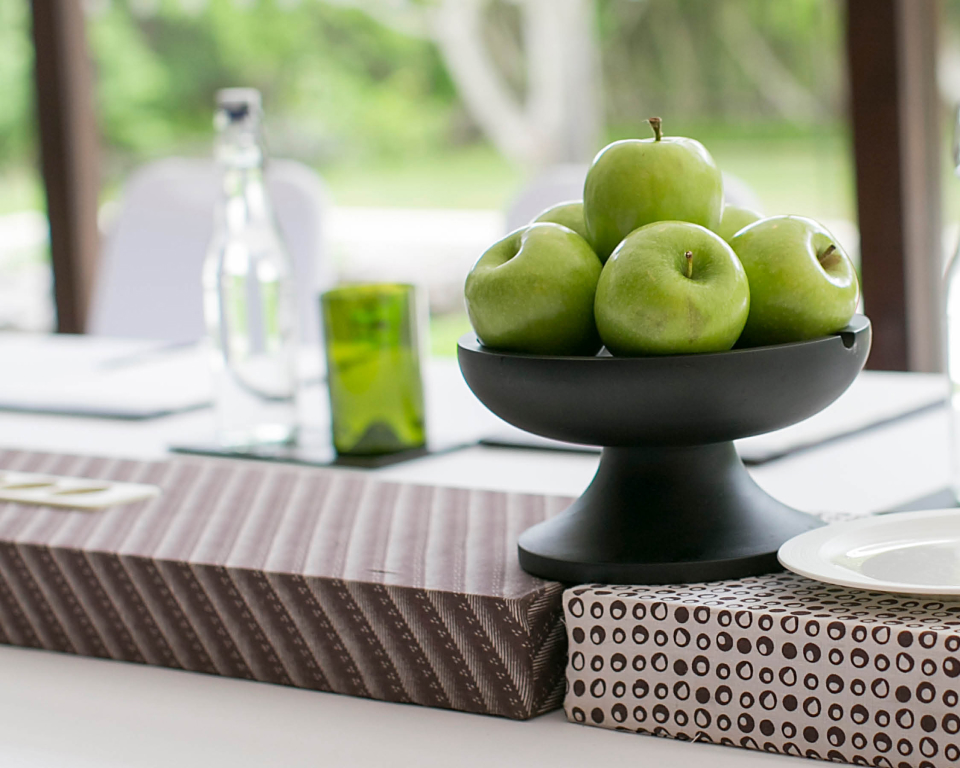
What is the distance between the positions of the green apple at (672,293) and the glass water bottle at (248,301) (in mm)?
579

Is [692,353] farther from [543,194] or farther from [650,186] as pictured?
[543,194]

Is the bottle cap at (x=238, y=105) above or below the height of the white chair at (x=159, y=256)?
above

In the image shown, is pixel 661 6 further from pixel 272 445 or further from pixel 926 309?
pixel 272 445

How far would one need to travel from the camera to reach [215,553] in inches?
30.2

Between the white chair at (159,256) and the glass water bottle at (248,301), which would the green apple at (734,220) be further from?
the white chair at (159,256)

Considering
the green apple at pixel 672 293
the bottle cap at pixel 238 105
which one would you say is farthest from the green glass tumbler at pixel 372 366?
the green apple at pixel 672 293

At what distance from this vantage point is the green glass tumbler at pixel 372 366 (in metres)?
1.09

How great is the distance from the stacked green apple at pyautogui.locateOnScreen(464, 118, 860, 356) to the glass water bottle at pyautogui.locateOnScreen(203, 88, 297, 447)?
1.71 ft

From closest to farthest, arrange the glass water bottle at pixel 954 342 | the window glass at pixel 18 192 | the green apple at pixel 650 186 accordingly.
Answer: the green apple at pixel 650 186 < the glass water bottle at pixel 954 342 < the window glass at pixel 18 192

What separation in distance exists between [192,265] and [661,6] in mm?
1114

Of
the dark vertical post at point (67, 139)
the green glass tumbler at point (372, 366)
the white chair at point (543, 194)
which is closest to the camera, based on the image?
the green glass tumbler at point (372, 366)

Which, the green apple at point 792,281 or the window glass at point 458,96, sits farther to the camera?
the window glass at point 458,96

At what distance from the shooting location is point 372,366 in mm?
1092

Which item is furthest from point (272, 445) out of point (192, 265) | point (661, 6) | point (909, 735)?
point (661, 6)
